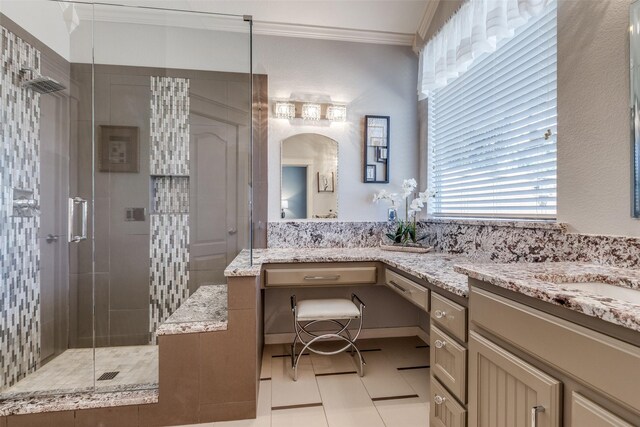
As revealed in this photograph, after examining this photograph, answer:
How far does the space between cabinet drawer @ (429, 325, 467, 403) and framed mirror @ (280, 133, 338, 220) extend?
5.01 feet

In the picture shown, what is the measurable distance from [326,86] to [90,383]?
2.71 meters

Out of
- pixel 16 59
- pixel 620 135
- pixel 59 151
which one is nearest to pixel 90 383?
pixel 59 151

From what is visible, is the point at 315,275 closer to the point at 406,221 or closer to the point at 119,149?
the point at 406,221

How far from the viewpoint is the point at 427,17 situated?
259 cm

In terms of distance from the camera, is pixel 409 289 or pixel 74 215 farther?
pixel 74 215

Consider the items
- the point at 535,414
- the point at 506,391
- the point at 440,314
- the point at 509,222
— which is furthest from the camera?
the point at 509,222

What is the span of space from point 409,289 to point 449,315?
0.48 meters

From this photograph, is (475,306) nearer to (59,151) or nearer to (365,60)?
(365,60)

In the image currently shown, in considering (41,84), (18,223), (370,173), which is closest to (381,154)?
(370,173)

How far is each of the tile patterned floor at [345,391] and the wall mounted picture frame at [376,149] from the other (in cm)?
150

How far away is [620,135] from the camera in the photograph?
1187mm

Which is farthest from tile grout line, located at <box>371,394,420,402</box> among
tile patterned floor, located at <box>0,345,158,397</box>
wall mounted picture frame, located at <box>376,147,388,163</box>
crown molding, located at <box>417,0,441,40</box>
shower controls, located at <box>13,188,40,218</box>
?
crown molding, located at <box>417,0,441,40</box>

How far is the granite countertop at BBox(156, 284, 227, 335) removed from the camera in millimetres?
1653

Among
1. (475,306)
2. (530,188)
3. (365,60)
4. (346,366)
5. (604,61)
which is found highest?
(365,60)
